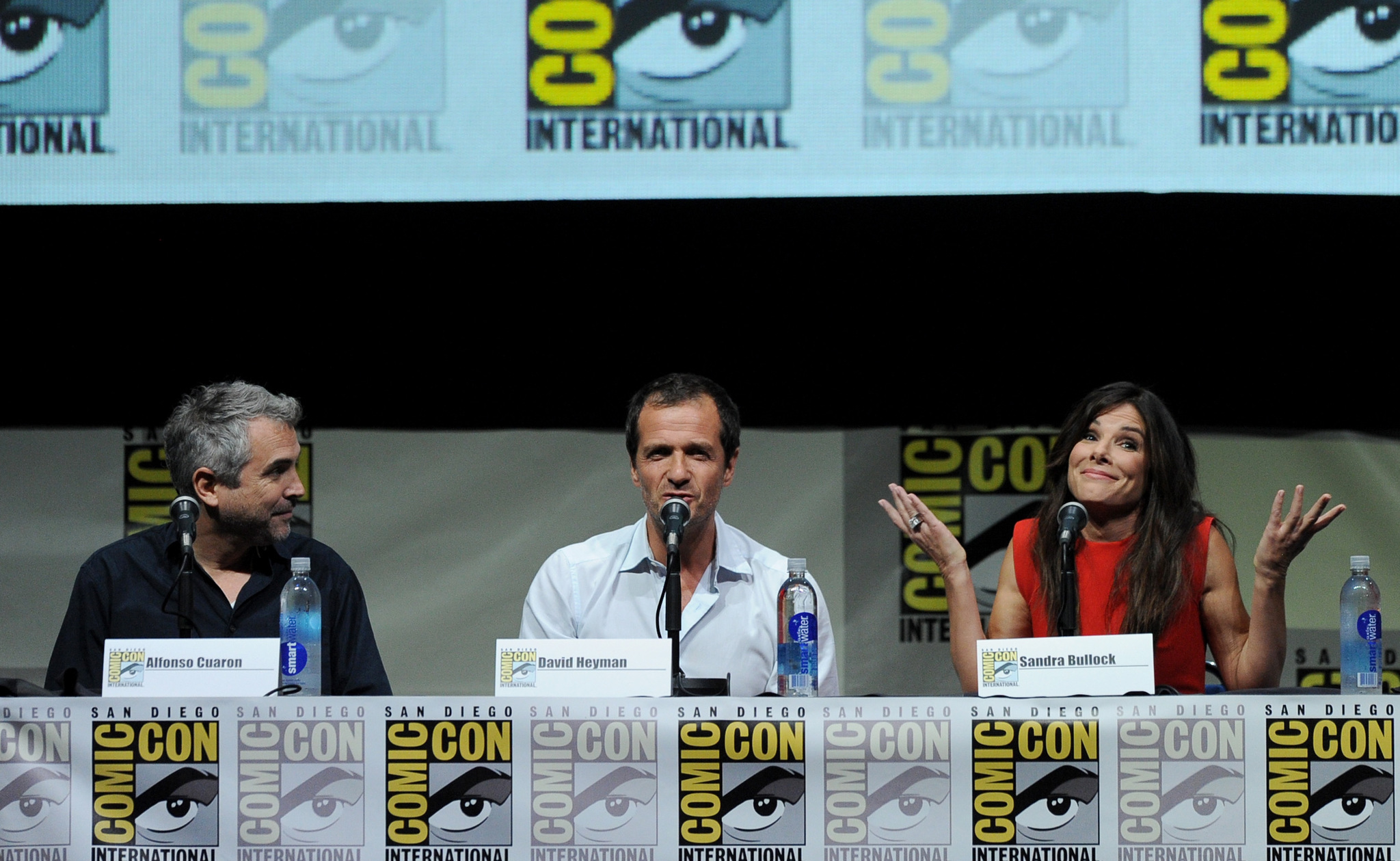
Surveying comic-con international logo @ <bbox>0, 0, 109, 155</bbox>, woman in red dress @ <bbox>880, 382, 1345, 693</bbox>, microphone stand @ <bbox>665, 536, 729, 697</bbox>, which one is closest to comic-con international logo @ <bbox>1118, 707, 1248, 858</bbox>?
woman in red dress @ <bbox>880, 382, 1345, 693</bbox>

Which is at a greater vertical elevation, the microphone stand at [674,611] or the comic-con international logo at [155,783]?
the microphone stand at [674,611]

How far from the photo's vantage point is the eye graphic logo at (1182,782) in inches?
77.7

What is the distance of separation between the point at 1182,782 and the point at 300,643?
1.35 meters

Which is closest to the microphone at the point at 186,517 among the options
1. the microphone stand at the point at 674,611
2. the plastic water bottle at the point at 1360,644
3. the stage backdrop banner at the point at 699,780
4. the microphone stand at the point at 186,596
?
the microphone stand at the point at 186,596

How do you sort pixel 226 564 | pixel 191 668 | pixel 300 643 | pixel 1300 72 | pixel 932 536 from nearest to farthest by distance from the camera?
1. pixel 191 668
2. pixel 300 643
3. pixel 932 536
4. pixel 226 564
5. pixel 1300 72

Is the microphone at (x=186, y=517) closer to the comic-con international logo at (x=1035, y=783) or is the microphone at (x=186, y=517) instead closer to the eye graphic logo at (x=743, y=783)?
the eye graphic logo at (x=743, y=783)

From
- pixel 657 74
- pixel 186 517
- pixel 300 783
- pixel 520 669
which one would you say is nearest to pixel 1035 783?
pixel 520 669

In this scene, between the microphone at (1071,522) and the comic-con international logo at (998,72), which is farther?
the comic-con international logo at (998,72)

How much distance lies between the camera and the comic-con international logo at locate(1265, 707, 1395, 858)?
1.97 meters

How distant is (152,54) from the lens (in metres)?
3.50

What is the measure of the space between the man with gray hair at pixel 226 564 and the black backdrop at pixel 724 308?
1198 millimetres

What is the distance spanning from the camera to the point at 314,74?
11.4 feet

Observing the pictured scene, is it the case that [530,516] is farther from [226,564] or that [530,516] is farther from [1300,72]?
[1300,72]

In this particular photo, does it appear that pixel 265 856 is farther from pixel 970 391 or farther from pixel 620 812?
pixel 970 391
